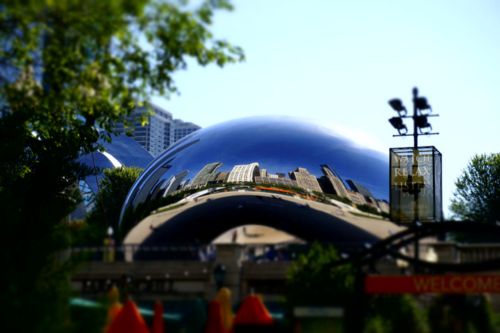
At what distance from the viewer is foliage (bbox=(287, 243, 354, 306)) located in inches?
664

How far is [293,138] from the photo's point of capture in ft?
93.2

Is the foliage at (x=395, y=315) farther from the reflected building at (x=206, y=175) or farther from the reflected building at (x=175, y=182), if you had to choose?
the reflected building at (x=175, y=182)

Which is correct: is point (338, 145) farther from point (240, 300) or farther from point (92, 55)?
point (92, 55)

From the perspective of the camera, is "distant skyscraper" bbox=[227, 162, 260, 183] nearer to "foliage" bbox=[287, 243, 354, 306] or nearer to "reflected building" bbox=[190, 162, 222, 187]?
"reflected building" bbox=[190, 162, 222, 187]

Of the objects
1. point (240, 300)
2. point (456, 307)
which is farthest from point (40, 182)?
point (456, 307)

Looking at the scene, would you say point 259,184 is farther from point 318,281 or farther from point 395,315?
point 395,315

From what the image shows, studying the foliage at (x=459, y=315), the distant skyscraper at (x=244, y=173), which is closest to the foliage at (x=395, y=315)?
the foliage at (x=459, y=315)

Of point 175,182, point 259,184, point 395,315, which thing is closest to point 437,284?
point 395,315

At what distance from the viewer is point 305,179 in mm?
26500

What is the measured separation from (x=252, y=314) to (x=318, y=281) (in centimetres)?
193

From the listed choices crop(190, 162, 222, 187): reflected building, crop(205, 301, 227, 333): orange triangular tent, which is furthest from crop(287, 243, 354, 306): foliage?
crop(190, 162, 222, 187): reflected building

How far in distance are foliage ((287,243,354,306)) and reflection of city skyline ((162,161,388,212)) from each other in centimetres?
837

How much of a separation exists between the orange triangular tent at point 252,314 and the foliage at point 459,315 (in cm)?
325

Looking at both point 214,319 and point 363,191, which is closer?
point 214,319
